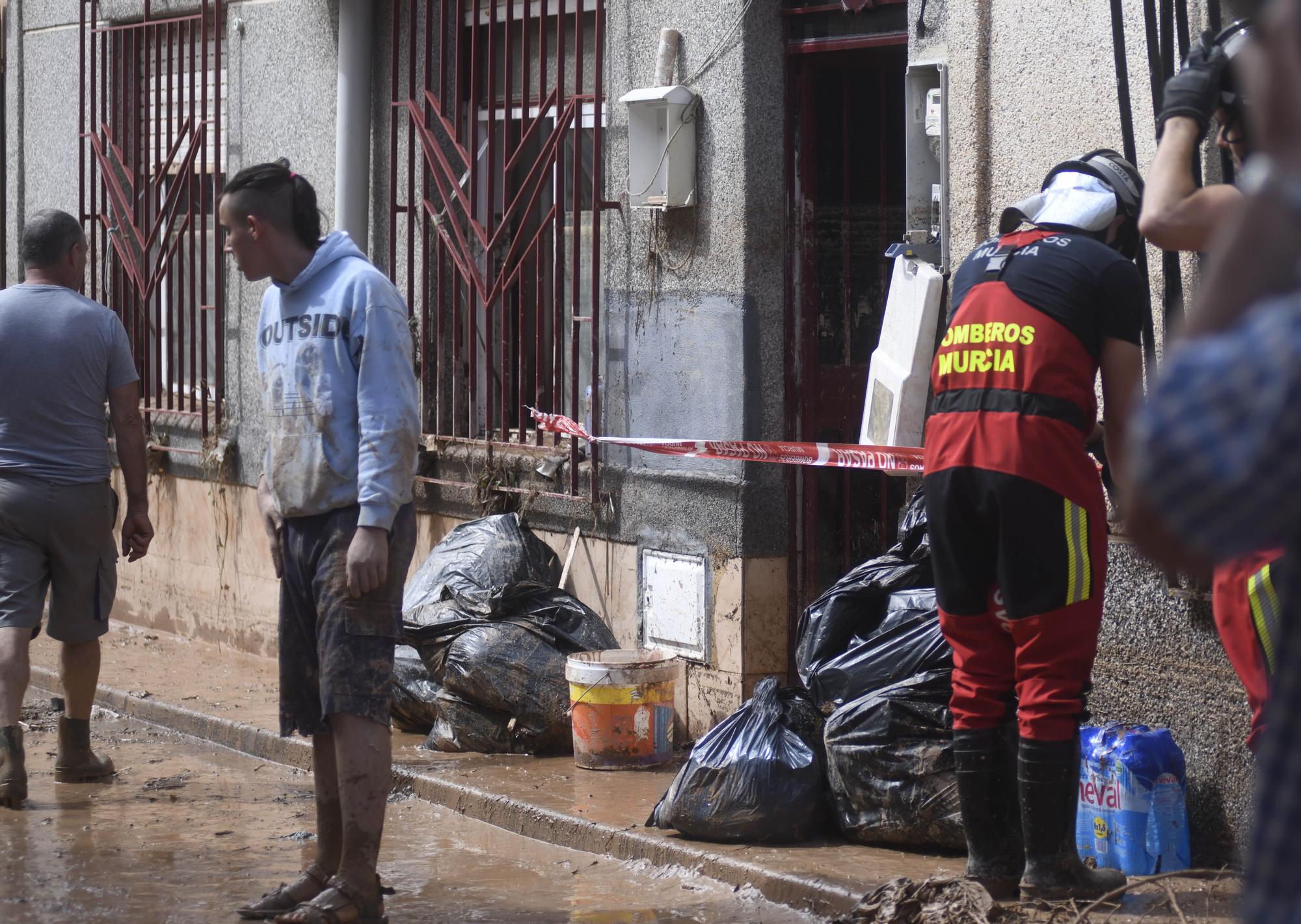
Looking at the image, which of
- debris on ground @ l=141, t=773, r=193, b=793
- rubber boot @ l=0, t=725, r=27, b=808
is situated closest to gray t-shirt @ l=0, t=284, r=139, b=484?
rubber boot @ l=0, t=725, r=27, b=808

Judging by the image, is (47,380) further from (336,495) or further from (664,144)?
(664,144)

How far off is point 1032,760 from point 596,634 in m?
2.90

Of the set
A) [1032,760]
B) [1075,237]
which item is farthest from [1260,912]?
[1075,237]

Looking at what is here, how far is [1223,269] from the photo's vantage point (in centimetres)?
147

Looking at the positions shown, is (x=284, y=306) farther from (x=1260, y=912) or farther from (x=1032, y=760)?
(x=1260, y=912)

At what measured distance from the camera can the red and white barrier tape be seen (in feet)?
17.9

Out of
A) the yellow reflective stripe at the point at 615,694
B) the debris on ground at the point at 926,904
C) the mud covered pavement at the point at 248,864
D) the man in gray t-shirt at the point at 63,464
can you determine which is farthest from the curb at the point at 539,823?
the man in gray t-shirt at the point at 63,464

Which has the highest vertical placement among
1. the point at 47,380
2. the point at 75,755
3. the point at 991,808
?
the point at 47,380

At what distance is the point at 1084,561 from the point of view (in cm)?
407

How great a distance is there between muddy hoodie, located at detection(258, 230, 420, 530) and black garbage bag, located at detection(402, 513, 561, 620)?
242cm

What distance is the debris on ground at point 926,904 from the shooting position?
402 cm

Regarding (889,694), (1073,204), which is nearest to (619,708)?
(889,694)

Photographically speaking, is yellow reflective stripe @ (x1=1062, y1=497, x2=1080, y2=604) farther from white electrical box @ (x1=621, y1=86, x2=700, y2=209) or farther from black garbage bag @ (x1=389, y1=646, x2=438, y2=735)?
black garbage bag @ (x1=389, y1=646, x2=438, y2=735)

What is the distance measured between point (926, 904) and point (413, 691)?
316 cm
